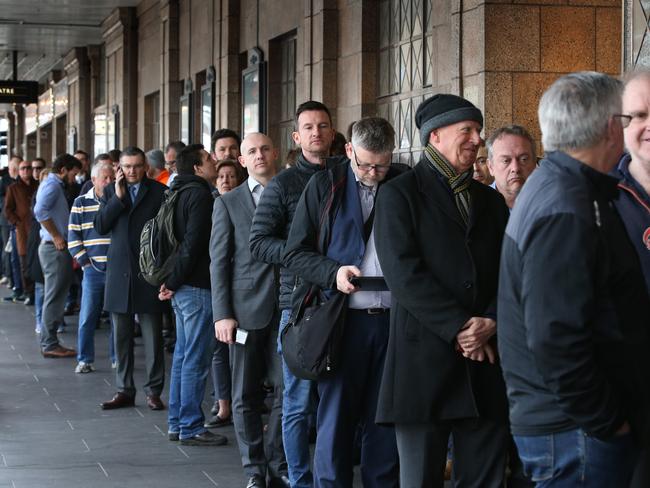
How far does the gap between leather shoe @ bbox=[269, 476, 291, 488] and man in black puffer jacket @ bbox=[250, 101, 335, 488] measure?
Result: 52 cm

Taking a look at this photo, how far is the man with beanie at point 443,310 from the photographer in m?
4.43

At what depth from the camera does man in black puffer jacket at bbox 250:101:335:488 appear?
5.82 m

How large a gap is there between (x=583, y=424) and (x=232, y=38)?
1437 cm

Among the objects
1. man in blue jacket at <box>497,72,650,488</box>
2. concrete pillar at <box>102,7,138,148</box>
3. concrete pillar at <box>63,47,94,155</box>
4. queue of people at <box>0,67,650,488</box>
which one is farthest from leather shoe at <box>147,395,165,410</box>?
concrete pillar at <box>63,47,94,155</box>

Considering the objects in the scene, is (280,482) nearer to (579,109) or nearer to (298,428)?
(298,428)

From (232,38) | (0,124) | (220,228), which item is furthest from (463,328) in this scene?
(0,124)

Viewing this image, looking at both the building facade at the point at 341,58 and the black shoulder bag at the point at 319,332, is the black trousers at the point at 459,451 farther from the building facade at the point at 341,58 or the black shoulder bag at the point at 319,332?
the building facade at the point at 341,58

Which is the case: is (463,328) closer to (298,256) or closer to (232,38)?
Result: (298,256)

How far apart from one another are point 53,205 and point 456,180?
875cm

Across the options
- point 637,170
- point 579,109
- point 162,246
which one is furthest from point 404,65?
point 579,109

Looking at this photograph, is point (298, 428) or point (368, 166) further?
point (298, 428)

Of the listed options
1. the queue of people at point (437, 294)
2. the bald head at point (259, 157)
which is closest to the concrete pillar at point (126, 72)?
the queue of people at point (437, 294)

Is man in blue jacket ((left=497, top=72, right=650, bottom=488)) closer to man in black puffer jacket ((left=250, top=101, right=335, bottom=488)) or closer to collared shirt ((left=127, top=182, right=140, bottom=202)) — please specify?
man in black puffer jacket ((left=250, top=101, right=335, bottom=488))

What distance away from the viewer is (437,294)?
4.41 m
